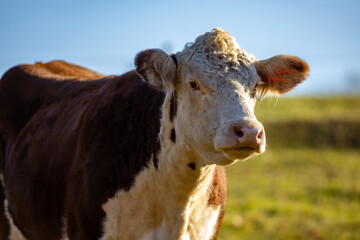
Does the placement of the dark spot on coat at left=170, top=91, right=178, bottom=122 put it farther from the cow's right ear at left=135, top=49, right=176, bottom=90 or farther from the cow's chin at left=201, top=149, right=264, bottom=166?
the cow's chin at left=201, top=149, right=264, bottom=166

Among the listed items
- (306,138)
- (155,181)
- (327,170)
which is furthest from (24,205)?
(306,138)

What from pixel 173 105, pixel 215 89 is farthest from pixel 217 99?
pixel 173 105

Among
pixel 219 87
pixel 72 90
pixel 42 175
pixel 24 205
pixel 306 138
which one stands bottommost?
pixel 306 138

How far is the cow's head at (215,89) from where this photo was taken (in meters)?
3.53

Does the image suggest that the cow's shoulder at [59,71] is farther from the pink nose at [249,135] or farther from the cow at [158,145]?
the pink nose at [249,135]

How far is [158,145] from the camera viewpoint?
4203mm

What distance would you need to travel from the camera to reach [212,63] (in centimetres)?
392

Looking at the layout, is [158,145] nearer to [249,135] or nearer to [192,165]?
[192,165]

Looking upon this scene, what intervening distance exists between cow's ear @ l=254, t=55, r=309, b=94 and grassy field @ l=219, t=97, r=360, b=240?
13.5 ft

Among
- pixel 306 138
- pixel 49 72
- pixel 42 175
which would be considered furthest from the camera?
pixel 306 138

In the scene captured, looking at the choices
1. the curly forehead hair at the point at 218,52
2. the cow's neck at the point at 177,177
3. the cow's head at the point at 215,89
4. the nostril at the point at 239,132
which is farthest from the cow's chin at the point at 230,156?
the curly forehead hair at the point at 218,52

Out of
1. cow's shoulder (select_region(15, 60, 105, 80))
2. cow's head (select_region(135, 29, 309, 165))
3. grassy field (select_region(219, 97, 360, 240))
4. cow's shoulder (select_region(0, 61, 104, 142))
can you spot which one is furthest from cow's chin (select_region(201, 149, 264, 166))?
grassy field (select_region(219, 97, 360, 240))

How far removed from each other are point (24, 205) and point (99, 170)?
128 cm

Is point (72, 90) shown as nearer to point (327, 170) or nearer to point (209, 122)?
point (209, 122)
